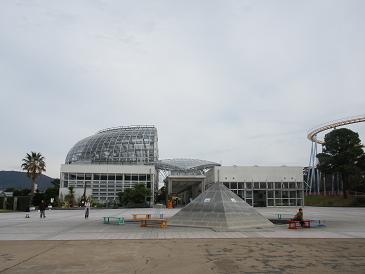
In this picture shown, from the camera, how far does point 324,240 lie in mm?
16703

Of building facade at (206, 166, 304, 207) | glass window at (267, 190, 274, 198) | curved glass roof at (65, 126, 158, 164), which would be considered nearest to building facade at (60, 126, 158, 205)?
curved glass roof at (65, 126, 158, 164)

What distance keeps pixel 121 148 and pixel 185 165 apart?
1945 centimetres

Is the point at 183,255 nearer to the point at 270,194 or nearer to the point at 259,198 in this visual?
the point at 259,198

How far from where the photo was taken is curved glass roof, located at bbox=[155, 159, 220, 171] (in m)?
85.7

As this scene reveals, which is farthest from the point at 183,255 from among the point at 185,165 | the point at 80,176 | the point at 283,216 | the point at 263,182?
the point at 185,165

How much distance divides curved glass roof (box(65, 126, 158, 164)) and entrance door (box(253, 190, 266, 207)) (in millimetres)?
29680

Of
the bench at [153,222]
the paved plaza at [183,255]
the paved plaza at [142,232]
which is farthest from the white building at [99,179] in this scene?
the paved plaza at [183,255]

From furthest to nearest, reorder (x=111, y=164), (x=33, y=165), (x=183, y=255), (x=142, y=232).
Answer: (x=111, y=164)
(x=33, y=165)
(x=142, y=232)
(x=183, y=255)

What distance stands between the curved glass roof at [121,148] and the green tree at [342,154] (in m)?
43.6

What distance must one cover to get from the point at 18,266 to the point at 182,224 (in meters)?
15.1

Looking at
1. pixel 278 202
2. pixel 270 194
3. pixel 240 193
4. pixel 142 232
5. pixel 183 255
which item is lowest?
pixel 278 202

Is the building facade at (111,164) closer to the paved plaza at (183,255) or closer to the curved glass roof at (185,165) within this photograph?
the curved glass roof at (185,165)

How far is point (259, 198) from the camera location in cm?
7744

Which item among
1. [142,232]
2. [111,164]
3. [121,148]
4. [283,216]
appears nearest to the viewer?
[142,232]
